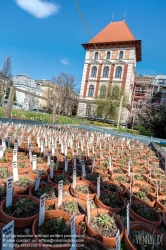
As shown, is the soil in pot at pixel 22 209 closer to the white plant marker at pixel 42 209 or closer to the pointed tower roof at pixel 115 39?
the white plant marker at pixel 42 209

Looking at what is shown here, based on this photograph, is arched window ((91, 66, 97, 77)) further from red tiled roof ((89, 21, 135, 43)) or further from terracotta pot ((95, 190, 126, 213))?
terracotta pot ((95, 190, 126, 213))

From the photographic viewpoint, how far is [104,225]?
1356 mm

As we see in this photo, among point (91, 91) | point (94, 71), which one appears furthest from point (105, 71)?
point (91, 91)

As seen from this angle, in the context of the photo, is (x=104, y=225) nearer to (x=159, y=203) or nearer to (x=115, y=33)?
(x=159, y=203)

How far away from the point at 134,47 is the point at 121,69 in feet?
12.7

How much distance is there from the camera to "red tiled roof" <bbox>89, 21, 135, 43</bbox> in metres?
28.1

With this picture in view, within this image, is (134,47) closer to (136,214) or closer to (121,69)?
(121,69)

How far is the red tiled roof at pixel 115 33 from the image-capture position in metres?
28.1

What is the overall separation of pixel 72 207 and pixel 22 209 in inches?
18.3

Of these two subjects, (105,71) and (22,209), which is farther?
(105,71)

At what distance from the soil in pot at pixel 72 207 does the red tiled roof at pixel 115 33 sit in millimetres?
30417

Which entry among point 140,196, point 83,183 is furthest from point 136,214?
point 83,183

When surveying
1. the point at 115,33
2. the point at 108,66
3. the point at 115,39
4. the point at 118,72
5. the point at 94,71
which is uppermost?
the point at 115,33

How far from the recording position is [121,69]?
2714 centimetres
